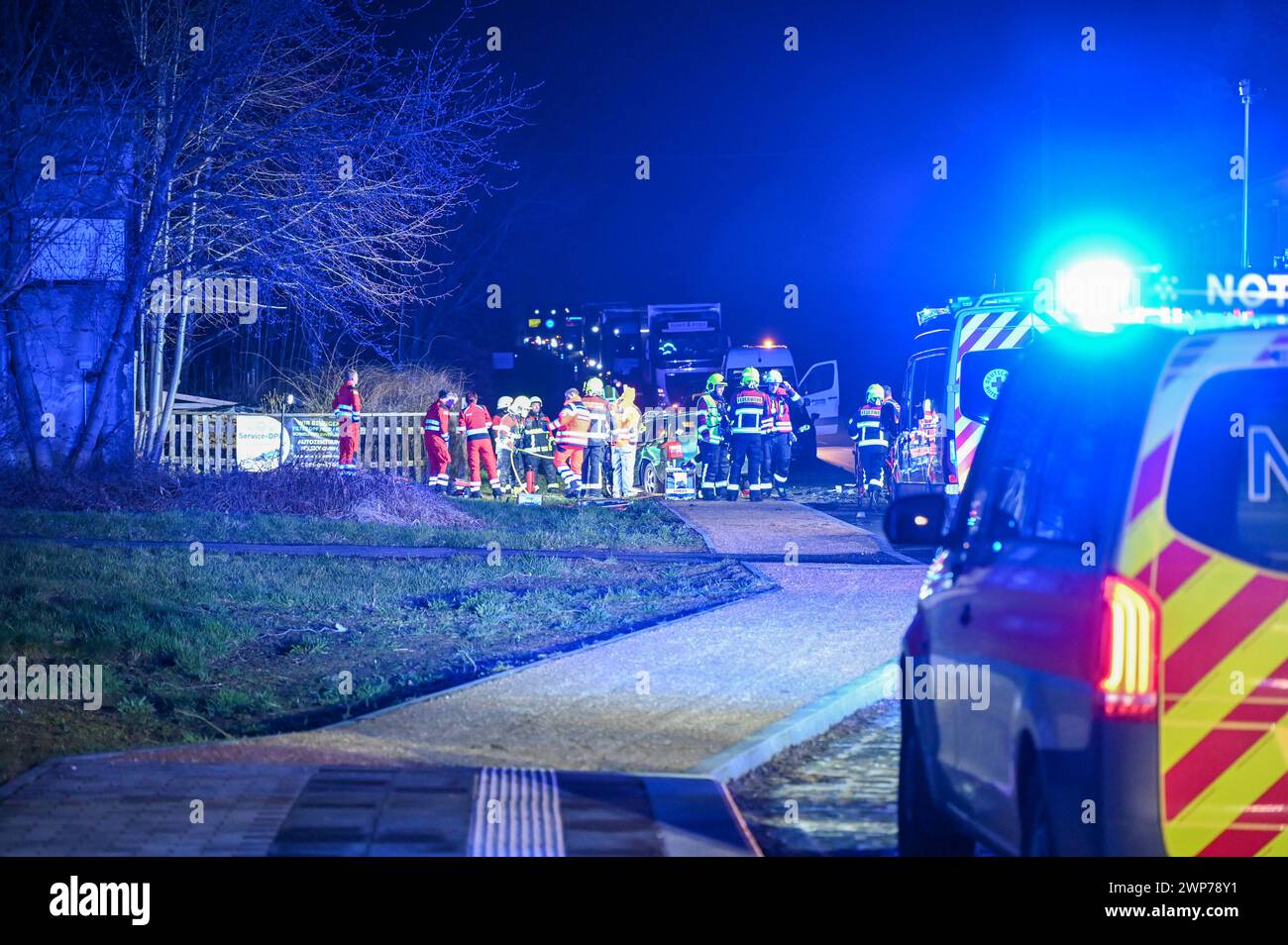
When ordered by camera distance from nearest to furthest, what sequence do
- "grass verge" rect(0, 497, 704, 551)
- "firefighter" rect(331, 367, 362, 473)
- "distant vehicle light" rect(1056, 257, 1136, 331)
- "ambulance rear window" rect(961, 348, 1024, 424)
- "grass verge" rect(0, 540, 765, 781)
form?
"distant vehicle light" rect(1056, 257, 1136, 331) → "grass verge" rect(0, 540, 765, 781) → "grass verge" rect(0, 497, 704, 551) → "ambulance rear window" rect(961, 348, 1024, 424) → "firefighter" rect(331, 367, 362, 473)

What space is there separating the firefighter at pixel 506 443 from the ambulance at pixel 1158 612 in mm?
19844

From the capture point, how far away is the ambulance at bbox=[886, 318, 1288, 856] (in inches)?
139

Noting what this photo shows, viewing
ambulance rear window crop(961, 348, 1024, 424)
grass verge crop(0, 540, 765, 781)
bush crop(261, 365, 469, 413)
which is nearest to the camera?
grass verge crop(0, 540, 765, 781)

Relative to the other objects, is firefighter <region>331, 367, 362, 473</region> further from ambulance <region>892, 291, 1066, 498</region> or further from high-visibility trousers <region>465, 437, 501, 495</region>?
ambulance <region>892, 291, 1066, 498</region>

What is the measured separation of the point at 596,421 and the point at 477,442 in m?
1.93

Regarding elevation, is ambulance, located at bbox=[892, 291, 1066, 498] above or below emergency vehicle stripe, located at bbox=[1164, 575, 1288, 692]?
above

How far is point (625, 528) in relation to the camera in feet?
59.5

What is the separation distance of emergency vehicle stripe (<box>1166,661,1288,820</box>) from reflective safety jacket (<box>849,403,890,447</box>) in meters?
18.2

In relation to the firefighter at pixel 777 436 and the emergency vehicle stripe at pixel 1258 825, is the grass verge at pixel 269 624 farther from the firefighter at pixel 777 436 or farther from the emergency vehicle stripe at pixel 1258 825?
the firefighter at pixel 777 436

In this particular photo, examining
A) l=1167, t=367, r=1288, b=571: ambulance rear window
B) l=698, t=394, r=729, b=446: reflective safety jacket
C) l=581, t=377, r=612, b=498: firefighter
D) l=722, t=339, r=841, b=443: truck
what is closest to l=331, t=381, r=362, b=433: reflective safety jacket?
l=581, t=377, r=612, b=498: firefighter

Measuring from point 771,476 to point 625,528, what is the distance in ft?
20.7

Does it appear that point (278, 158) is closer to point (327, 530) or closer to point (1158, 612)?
point (327, 530)

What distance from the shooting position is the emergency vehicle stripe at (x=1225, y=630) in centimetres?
353

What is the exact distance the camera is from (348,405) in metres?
22.8
